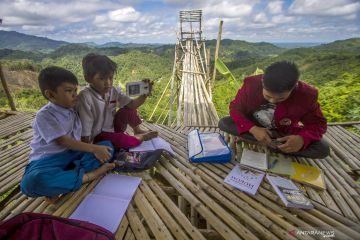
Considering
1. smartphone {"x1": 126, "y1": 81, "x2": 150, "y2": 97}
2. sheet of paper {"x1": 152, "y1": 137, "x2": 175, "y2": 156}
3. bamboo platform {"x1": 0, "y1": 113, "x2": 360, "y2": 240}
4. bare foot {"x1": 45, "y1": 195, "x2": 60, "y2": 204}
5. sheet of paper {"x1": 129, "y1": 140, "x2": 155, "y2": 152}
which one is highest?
smartphone {"x1": 126, "y1": 81, "x2": 150, "y2": 97}

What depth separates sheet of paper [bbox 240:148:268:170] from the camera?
223 cm

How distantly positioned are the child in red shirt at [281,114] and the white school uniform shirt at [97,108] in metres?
1.21

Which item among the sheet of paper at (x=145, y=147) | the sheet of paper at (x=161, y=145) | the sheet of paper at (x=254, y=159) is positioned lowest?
the sheet of paper at (x=254, y=159)

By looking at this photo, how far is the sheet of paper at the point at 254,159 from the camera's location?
2227 millimetres

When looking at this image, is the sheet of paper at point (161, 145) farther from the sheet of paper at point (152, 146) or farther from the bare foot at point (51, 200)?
the bare foot at point (51, 200)

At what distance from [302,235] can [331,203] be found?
495 millimetres

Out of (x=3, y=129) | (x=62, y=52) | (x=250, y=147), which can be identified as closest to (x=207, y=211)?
(x=250, y=147)

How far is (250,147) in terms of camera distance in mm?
2635

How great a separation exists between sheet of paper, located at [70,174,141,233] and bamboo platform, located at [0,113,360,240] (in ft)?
0.16

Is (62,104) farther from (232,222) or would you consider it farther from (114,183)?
(232,222)

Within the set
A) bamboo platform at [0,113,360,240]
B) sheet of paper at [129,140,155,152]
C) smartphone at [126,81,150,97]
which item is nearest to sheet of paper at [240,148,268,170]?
bamboo platform at [0,113,360,240]

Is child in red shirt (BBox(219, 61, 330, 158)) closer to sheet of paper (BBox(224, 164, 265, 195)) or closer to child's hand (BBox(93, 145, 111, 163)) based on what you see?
sheet of paper (BBox(224, 164, 265, 195))

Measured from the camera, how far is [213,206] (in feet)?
5.66

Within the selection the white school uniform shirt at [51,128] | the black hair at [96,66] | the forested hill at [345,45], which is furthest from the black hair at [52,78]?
the forested hill at [345,45]
